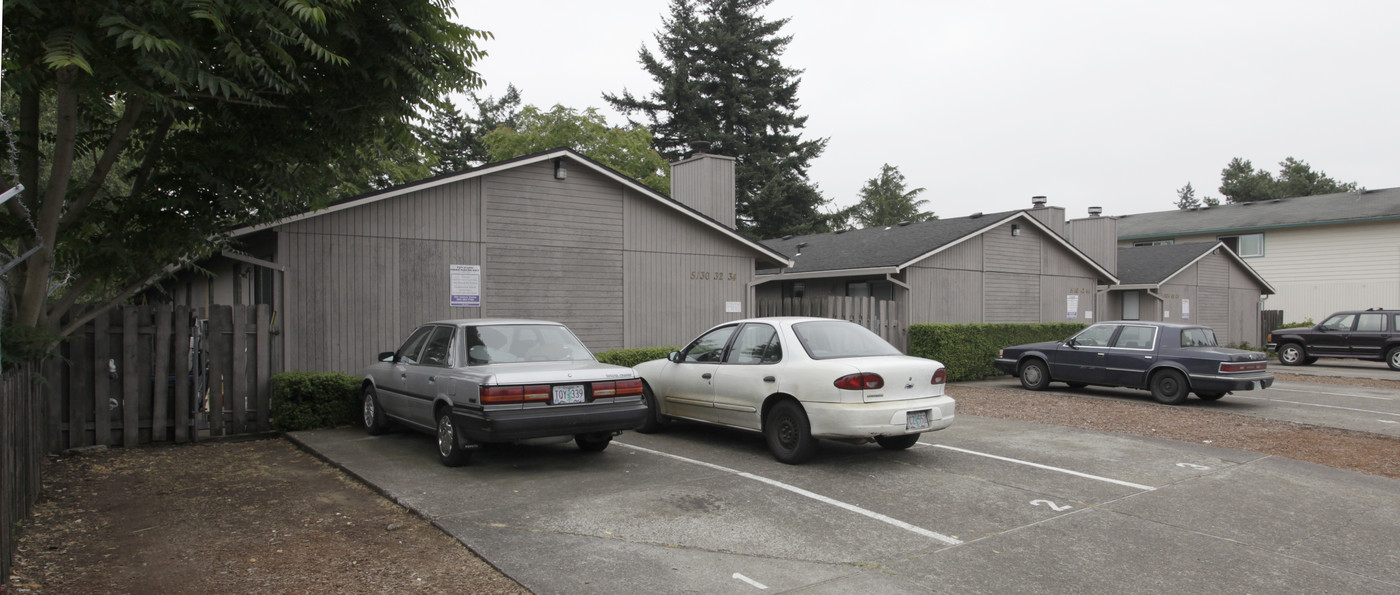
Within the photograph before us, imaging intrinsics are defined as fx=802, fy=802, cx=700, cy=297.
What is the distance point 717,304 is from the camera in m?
15.3

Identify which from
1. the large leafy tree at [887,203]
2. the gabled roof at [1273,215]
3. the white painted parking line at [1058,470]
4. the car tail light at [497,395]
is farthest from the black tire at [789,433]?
the large leafy tree at [887,203]

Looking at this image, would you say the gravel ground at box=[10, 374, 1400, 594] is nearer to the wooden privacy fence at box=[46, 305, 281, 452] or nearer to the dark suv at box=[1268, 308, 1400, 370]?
the wooden privacy fence at box=[46, 305, 281, 452]

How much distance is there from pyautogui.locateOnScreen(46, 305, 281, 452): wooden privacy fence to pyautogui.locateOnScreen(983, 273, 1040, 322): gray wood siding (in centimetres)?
1703

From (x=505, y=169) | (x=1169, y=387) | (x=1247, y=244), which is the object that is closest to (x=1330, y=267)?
(x=1247, y=244)

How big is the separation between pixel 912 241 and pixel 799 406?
47.0 feet

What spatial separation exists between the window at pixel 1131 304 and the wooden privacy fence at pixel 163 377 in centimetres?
2615

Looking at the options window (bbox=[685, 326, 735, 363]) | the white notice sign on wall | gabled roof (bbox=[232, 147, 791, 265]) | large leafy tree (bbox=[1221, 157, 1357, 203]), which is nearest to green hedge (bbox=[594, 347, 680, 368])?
the white notice sign on wall

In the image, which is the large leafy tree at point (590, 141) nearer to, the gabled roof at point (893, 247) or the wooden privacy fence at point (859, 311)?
the gabled roof at point (893, 247)

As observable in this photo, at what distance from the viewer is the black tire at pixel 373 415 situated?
381 inches

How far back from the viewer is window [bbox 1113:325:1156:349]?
1424 centimetres

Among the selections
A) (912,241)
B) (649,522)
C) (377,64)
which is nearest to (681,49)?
(912,241)

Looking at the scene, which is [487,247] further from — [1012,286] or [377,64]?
[1012,286]

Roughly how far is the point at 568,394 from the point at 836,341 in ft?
9.32

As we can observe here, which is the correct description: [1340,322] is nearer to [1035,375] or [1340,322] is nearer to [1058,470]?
[1035,375]
